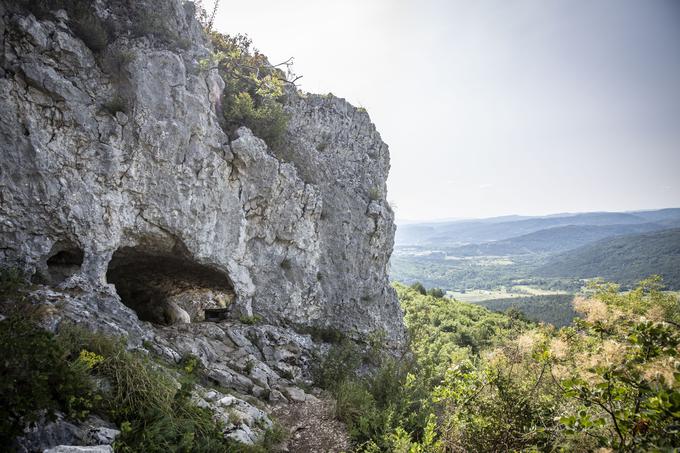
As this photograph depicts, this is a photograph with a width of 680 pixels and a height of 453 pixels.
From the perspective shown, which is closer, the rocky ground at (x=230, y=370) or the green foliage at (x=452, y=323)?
the rocky ground at (x=230, y=370)

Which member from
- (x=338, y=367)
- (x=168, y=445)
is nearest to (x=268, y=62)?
(x=338, y=367)

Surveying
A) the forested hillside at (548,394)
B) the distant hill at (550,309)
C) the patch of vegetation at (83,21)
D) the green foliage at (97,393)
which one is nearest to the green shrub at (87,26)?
the patch of vegetation at (83,21)

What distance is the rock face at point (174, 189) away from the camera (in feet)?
33.3

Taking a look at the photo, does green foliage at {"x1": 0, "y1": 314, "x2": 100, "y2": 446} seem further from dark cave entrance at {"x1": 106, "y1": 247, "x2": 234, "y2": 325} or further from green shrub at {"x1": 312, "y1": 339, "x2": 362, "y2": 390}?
green shrub at {"x1": 312, "y1": 339, "x2": 362, "y2": 390}

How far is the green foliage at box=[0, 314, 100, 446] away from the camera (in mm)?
4344

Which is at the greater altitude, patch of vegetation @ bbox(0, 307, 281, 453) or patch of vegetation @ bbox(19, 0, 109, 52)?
patch of vegetation @ bbox(19, 0, 109, 52)

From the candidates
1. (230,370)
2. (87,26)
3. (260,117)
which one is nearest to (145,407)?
(230,370)

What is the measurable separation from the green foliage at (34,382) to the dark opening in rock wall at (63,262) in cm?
588

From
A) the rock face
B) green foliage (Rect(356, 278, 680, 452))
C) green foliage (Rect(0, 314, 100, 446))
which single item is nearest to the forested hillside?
green foliage (Rect(356, 278, 680, 452))

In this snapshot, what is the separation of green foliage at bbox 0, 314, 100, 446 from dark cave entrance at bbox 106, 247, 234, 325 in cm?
838

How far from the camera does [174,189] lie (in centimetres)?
1295

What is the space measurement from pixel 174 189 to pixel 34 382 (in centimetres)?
936

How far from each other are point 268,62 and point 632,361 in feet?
70.4

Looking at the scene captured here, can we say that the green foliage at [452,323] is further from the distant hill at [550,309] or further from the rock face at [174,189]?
the distant hill at [550,309]
